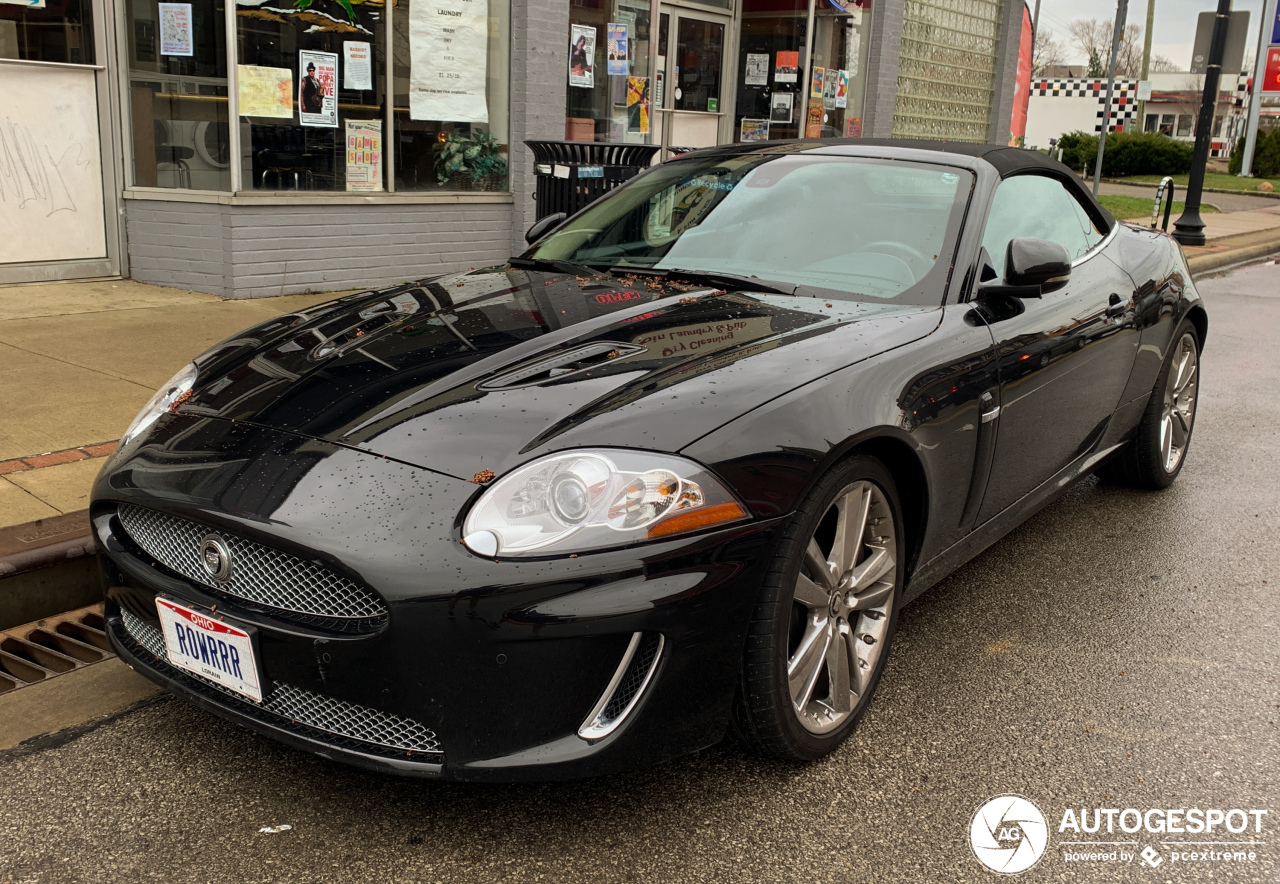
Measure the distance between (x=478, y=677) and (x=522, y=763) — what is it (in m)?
0.20

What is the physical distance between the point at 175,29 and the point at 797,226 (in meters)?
5.86

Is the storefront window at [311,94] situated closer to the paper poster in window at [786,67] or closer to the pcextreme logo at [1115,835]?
the paper poster in window at [786,67]

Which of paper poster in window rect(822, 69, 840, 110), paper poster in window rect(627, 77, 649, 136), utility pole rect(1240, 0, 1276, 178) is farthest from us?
utility pole rect(1240, 0, 1276, 178)

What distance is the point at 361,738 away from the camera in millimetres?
2357

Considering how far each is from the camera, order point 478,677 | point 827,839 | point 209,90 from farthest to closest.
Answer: point 209,90 < point 827,839 < point 478,677

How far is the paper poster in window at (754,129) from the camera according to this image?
12805 mm

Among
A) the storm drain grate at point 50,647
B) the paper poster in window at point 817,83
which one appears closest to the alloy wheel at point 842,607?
the storm drain grate at point 50,647

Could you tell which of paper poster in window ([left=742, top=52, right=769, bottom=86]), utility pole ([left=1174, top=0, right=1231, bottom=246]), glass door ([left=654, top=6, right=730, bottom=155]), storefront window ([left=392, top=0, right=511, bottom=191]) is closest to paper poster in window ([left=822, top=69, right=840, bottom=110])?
paper poster in window ([left=742, top=52, right=769, bottom=86])

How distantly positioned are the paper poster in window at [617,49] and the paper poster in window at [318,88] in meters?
3.05

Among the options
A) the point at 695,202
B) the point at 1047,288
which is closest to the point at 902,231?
the point at 1047,288

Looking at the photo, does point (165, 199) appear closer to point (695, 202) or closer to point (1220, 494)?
point (695, 202)

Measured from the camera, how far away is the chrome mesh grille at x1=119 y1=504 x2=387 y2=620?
2.32 m

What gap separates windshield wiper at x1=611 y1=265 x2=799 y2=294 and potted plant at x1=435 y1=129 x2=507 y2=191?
6.09 m

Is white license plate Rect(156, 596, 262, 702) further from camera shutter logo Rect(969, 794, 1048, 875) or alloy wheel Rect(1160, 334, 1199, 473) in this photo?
alloy wheel Rect(1160, 334, 1199, 473)
